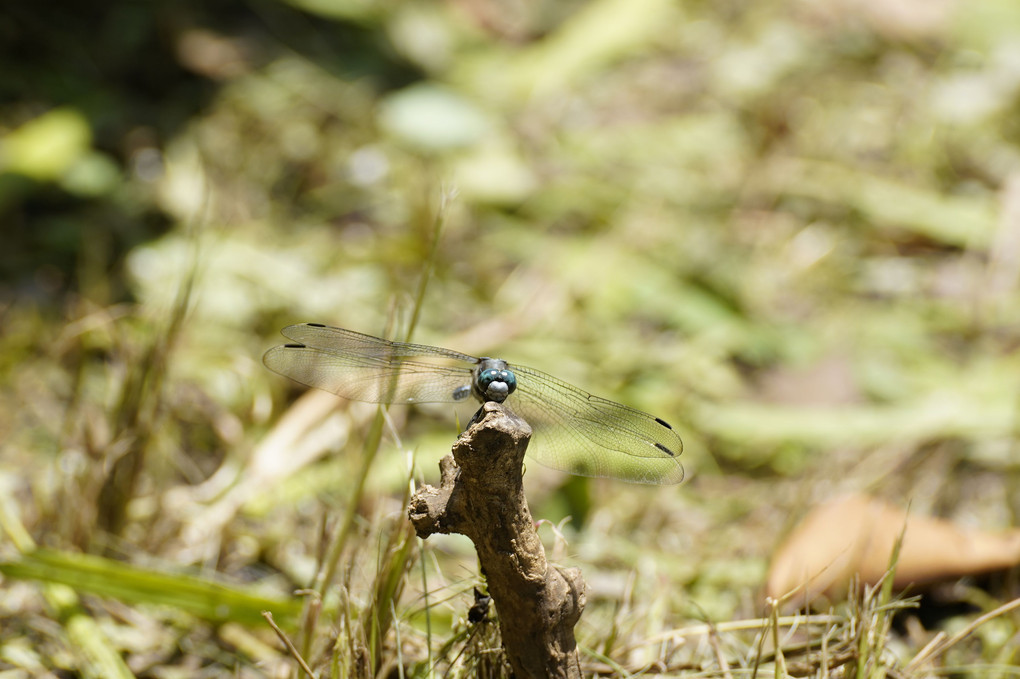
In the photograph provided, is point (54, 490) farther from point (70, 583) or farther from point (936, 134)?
point (936, 134)

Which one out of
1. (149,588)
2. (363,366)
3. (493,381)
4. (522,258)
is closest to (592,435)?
(493,381)

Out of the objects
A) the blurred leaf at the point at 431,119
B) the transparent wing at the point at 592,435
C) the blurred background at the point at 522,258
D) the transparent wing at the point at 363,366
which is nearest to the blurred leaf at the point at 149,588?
the blurred background at the point at 522,258

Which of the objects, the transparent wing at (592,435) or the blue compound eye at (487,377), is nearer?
the blue compound eye at (487,377)

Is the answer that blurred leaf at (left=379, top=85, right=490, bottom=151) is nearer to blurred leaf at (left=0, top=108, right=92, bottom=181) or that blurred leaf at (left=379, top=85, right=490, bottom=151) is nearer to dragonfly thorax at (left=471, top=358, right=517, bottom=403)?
blurred leaf at (left=0, top=108, right=92, bottom=181)

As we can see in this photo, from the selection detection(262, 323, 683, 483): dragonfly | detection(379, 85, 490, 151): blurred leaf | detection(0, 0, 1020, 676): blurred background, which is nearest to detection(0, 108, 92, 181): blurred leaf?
detection(0, 0, 1020, 676): blurred background

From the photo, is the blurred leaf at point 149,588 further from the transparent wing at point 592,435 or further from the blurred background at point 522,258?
the transparent wing at point 592,435

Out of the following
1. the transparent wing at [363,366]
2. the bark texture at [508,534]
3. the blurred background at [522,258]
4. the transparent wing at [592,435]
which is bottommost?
the bark texture at [508,534]
